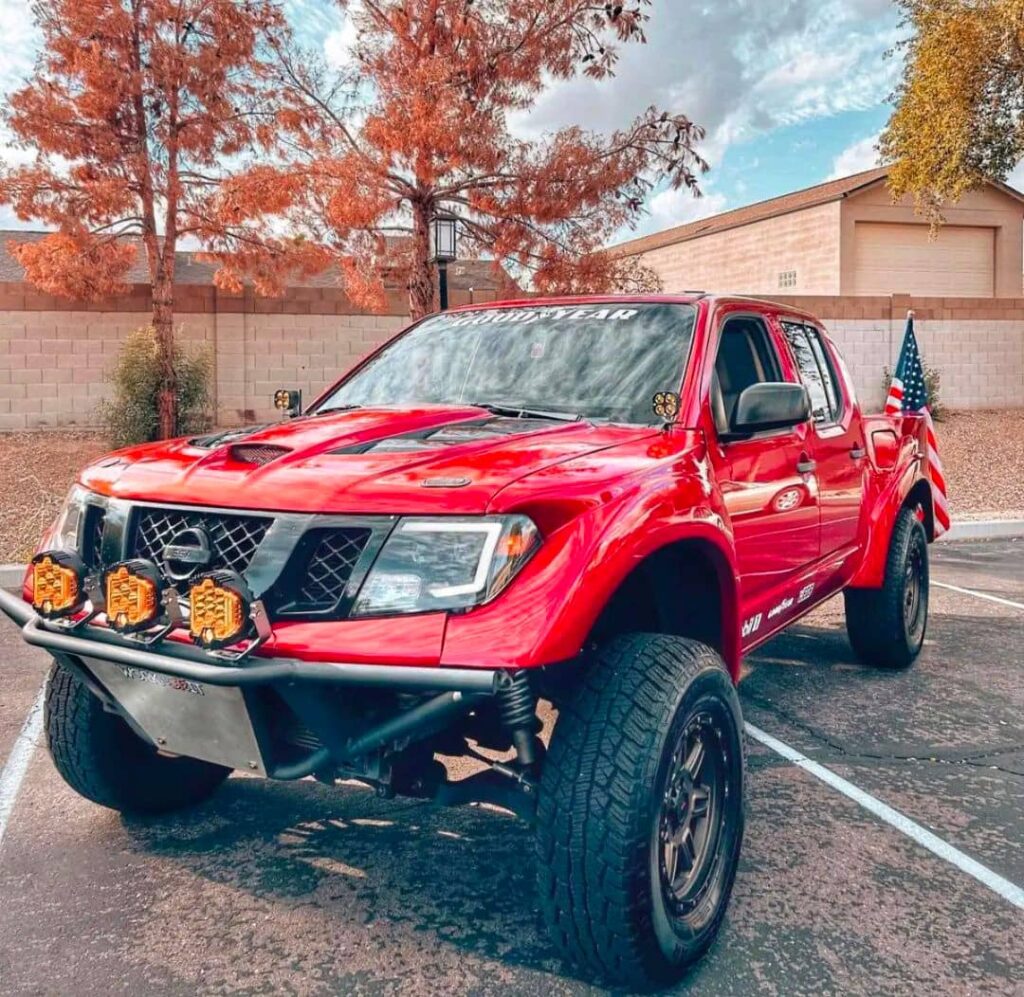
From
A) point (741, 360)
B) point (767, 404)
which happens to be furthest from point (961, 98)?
point (767, 404)

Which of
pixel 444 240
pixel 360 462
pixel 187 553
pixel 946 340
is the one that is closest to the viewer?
pixel 187 553

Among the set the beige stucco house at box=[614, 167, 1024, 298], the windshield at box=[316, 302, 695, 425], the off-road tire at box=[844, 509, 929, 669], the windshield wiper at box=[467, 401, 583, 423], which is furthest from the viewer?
the beige stucco house at box=[614, 167, 1024, 298]

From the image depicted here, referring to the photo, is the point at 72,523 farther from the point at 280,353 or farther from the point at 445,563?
the point at 280,353

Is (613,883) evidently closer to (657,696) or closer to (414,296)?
(657,696)

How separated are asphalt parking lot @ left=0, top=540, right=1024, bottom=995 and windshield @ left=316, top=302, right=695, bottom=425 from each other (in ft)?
4.93

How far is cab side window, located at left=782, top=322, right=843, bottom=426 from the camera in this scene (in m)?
4.82

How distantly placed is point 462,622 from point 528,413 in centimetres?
132

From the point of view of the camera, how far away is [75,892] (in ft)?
10.8

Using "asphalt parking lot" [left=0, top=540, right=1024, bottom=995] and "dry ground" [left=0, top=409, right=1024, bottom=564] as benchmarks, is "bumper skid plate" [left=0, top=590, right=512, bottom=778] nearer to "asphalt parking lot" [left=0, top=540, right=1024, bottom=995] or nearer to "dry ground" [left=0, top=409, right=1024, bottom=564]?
"asphalt parking lot" [left=0, top=540, right=1024, bottom=995]

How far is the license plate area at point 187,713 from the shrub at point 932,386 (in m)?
Result: 17.3

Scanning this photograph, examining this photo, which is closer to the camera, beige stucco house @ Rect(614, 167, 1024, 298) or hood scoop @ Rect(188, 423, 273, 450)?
hood scoop @ Rect(188, 423, 273, 450)

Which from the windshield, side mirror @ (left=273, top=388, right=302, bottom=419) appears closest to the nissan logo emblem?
the windshield

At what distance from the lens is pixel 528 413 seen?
3637mm

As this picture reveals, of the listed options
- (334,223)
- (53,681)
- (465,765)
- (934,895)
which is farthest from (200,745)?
(334,223)
